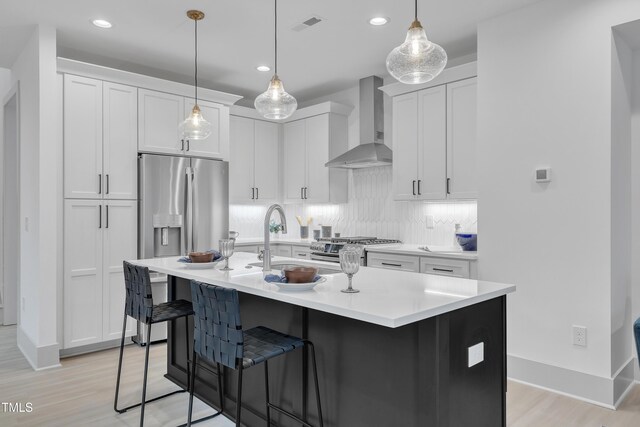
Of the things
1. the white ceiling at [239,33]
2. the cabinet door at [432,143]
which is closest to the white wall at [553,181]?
the white ceiling at [239,33]

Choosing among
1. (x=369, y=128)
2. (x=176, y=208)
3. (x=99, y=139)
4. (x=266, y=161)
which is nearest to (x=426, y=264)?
(x=369, y=128)

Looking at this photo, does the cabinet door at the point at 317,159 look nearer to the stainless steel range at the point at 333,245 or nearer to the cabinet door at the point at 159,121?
the stainless steel range at the point at 333,245

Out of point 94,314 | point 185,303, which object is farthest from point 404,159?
point 94,314

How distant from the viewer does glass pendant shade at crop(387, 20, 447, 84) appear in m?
2.08

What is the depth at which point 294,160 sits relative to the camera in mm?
5887

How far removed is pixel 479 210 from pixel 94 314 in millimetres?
3507

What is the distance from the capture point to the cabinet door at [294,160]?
576 centimetres

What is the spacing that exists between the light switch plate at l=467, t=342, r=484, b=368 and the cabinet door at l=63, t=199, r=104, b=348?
3.43m

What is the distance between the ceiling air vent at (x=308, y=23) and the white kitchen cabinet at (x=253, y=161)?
2.03 meters

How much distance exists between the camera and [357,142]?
18.1 feet

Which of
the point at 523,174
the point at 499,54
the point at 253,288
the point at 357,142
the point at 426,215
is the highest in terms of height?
the point at 499,54

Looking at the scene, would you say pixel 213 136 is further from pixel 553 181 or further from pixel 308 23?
pixel 553 181

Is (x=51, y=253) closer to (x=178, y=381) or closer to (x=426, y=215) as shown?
(x=178, y=381)

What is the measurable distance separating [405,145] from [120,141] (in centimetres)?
276
